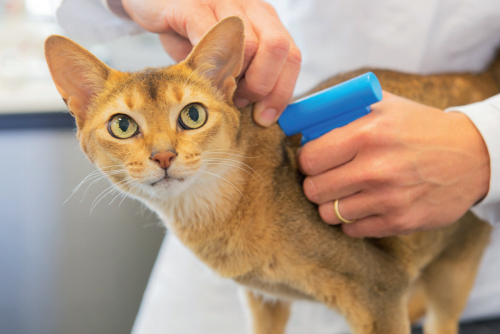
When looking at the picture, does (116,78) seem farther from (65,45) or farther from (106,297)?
(106,297)

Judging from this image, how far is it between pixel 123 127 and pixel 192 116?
0.16 metres

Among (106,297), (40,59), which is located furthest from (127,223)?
(40,59)

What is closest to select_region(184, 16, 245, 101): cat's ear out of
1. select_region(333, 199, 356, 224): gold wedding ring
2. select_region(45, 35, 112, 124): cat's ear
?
select_region(45, 35, 112, 124): cat's ear

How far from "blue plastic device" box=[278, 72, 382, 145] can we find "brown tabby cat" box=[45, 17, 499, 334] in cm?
11

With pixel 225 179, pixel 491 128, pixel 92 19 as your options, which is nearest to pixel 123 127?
pixel 225 179

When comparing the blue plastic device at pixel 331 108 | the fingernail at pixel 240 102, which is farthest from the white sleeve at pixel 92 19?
the blue plastic device at pixel 331 108

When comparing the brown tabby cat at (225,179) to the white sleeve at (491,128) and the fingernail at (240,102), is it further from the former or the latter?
the white sleeve at (491,128)

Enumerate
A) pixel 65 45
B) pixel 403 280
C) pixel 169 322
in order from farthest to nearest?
pixel 169 322, pixel 403 280, pixel 65 45

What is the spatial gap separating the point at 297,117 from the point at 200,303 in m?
0.85

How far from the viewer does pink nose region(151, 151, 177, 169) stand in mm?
828

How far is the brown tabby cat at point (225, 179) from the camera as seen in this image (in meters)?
0.89

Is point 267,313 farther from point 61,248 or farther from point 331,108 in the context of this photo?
point 61,248

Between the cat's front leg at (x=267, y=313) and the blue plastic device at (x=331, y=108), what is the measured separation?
22.1 inches

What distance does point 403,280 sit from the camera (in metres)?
1.13
